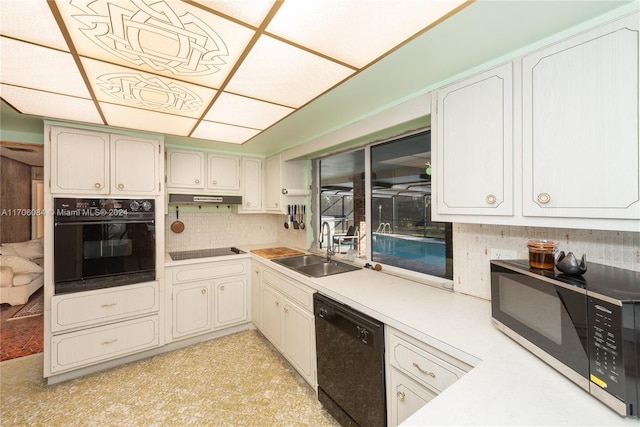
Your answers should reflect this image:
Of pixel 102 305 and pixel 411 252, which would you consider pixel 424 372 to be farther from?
pixel 102 305

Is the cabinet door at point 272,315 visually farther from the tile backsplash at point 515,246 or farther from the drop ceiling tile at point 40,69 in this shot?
the drop ceiling tile at point 40,69

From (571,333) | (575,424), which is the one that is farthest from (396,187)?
(575,424)

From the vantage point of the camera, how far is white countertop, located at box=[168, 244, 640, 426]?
0.73 m

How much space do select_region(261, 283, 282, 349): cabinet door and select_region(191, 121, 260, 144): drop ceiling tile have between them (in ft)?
5.08

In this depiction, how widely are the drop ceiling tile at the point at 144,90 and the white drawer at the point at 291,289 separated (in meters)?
1.54

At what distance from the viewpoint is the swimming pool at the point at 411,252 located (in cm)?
197

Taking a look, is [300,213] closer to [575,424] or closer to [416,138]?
[416,138]

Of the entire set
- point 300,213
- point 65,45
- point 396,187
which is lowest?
point 300,213

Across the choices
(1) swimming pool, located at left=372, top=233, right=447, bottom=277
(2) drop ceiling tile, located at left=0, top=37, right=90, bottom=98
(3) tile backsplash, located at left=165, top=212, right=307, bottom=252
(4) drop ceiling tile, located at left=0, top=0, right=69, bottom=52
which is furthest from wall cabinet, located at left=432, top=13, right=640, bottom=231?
(3) tile backsplash, located at left=165, top=212, right=307, bottom=252

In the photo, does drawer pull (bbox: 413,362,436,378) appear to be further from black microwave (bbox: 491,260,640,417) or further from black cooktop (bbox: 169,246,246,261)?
black cooktop (bbox: 169,246,246,261)

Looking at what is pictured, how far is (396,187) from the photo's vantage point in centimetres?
229

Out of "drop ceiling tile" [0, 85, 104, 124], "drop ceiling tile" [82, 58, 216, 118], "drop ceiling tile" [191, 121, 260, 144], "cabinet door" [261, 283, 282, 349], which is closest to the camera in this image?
"drop ceiling tile" [82, 58, 216, 118]

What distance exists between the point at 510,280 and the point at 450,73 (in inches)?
44.5

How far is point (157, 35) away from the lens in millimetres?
1094
